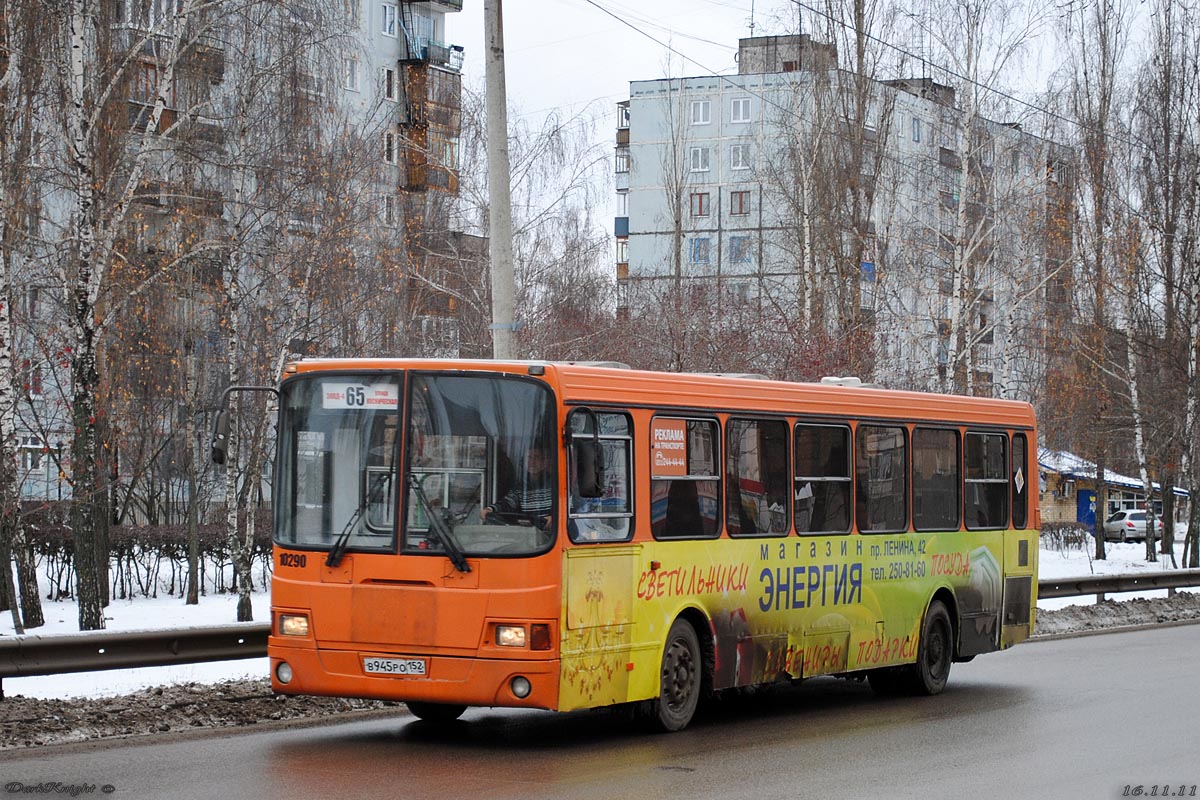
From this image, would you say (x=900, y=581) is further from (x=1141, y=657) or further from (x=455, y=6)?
(x=455, y=6)

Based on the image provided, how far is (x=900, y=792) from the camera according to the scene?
9727 mm

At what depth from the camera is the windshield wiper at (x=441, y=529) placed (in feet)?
36.1

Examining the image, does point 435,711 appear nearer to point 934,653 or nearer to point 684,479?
point 684,479

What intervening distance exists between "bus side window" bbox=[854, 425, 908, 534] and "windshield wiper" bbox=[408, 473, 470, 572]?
189 inches

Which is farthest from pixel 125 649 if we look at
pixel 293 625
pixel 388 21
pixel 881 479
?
pixel 388 21

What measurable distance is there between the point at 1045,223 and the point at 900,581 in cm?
3097

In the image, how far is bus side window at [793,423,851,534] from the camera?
13953 millimetres

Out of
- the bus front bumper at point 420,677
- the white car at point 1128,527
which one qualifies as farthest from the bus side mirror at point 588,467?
the white car at point 1128,527

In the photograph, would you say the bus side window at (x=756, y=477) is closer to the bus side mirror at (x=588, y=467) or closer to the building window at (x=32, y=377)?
the bus side mirror at (x=588, y=467)

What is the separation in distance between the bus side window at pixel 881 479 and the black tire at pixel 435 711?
4.06 metres

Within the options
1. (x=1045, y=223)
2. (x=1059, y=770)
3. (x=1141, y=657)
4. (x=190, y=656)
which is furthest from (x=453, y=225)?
(x=1059, y=770)

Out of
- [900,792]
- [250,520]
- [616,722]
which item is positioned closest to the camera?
[900,792]
